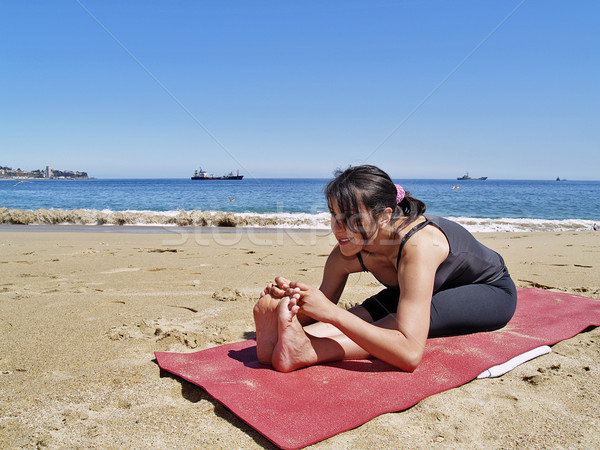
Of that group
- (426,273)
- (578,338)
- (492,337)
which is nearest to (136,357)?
(426,273)

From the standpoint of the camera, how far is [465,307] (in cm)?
264

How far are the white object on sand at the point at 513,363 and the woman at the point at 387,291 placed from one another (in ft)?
1.02

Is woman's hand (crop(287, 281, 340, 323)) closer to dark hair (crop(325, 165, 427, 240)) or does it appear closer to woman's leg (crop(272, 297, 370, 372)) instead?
woman's leg (crop(272, 297, 370, 372))

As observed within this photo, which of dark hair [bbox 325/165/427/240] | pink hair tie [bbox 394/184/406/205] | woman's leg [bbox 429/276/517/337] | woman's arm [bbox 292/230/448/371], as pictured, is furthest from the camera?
woman's leg [bbox 429/276/517/337]

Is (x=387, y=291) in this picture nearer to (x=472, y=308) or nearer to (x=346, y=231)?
(x=472, y=308)

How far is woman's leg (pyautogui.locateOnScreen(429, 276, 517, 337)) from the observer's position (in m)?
2.60

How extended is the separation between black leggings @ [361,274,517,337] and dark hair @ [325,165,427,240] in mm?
651

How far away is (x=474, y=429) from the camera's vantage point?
5.85 feet

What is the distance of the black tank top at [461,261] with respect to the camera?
2.48 m

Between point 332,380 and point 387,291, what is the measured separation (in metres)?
0.87

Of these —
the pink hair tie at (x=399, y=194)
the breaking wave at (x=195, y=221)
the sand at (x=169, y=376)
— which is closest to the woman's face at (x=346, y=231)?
the pink hair tie at (x=399, y=194)

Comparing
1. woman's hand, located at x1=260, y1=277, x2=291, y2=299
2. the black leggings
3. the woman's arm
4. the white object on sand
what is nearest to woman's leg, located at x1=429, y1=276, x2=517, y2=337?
the black leggings

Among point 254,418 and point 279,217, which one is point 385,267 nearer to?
point 254,418

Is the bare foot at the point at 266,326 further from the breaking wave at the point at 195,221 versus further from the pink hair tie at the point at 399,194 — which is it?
the breaking wave at the point at 195,221
